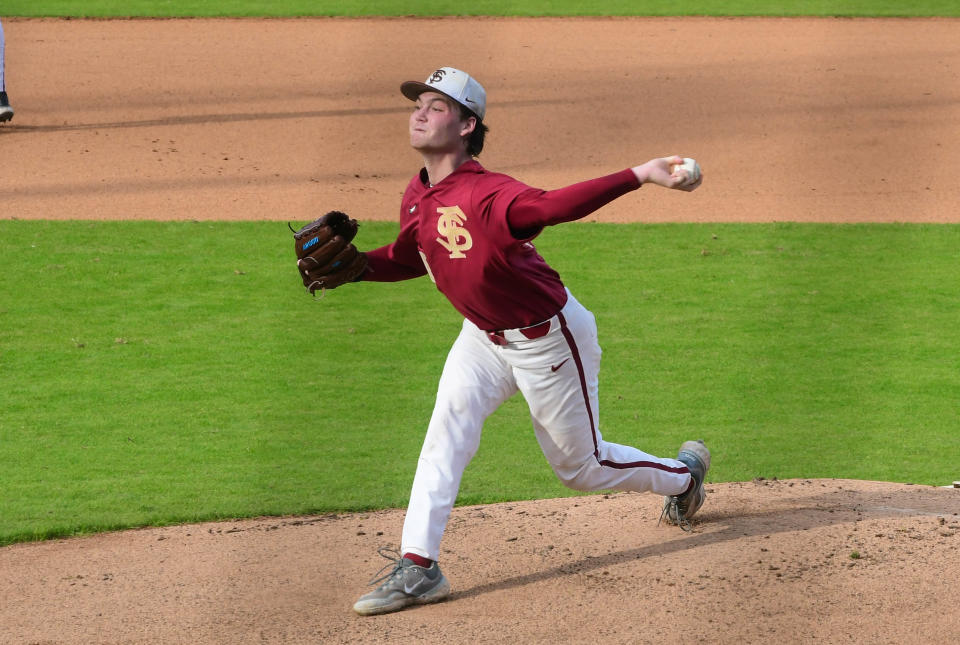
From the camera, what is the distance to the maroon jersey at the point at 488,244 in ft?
10.6

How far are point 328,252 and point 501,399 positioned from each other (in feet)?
2.20

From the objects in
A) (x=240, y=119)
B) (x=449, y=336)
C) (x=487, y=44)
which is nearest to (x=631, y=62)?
(x=487, y=44)

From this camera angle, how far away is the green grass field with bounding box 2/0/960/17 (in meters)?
14.6

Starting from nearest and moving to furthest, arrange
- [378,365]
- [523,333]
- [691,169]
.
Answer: [691,169], [523,333], [378,365]

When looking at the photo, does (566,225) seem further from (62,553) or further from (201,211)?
(62,553)

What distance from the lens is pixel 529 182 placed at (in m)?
8.85

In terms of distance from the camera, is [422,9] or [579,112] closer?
[579,112]

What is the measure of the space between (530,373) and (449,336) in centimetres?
278

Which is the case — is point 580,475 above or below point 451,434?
below

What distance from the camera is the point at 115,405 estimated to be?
212 inches

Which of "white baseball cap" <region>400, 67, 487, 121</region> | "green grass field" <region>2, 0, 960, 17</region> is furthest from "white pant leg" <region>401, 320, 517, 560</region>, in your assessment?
"green grass field" <region>2, 0, 960, 17</region>

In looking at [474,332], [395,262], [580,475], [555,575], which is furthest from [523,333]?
[555,575]

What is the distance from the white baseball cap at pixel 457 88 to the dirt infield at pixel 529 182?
135cm

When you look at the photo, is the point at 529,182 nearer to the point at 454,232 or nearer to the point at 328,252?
the point at 328,252
